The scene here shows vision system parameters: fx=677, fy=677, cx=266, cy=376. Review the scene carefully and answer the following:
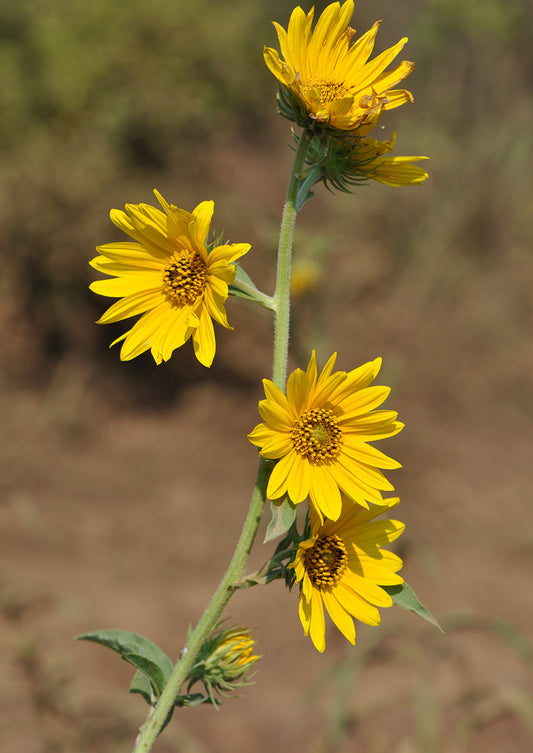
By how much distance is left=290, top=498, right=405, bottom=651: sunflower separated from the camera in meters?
1.30

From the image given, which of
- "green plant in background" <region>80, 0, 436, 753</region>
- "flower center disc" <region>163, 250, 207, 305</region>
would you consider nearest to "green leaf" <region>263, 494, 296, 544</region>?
"green plant in background" <region>80, 0, 436, 753</region>

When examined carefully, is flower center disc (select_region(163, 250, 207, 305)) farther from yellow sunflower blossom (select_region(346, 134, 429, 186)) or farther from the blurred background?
the blurred background

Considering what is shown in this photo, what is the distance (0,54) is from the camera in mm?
6137

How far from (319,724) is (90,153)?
4.83 meters

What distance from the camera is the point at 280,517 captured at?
3.97 ft

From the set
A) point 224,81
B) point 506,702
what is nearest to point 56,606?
point 506,702

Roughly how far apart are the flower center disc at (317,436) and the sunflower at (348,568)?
0.12 m

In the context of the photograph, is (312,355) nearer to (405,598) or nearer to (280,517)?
(280,517)

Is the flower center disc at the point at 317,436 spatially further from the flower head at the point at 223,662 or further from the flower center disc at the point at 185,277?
the flower head at the point at 223,662

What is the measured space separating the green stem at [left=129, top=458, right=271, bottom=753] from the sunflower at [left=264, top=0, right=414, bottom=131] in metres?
0.67

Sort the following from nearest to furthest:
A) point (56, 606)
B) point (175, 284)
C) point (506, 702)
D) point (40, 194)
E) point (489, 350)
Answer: point (175, 284) → point (506, 702) → point (56, 606) → point (40, 194) → point (489, 350)

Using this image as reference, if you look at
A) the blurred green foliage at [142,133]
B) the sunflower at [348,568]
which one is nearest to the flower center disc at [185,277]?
the sunflower at [348,568]

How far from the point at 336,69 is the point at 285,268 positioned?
1.45 feet

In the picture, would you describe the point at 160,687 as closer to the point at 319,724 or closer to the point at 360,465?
the point at 360,465
